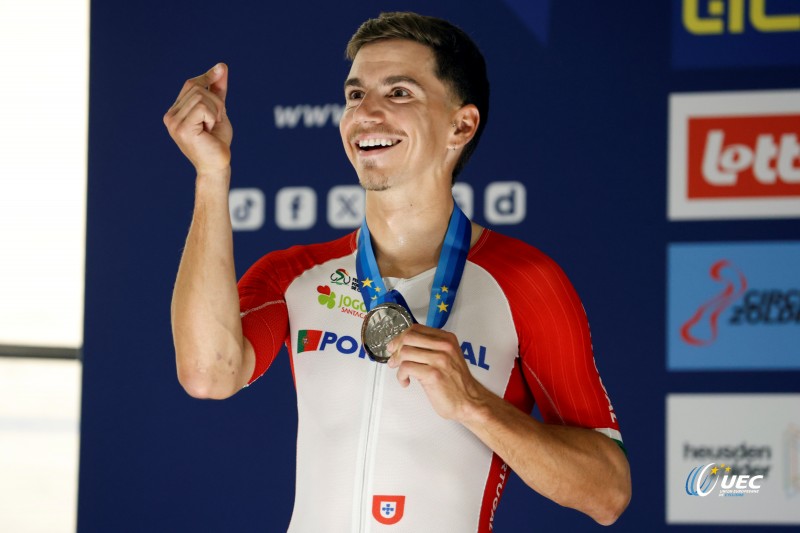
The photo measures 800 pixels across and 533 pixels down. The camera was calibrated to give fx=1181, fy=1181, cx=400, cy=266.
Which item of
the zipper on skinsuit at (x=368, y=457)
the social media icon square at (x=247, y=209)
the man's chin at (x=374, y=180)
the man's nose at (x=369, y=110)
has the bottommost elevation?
the zipper on skinsuit at (x=368, y=457)

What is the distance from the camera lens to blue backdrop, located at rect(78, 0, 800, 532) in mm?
3721

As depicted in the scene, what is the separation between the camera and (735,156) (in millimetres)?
3709

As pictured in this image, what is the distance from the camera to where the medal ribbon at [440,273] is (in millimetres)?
2273

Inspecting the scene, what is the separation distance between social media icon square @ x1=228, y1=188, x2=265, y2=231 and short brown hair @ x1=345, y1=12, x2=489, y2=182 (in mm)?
1497

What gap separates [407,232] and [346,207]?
5.08 feet

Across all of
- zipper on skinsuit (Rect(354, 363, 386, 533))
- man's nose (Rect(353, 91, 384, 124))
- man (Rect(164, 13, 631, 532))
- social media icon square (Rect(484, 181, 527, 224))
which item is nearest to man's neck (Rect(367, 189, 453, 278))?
man (Rect(164, 13, 631, 532))

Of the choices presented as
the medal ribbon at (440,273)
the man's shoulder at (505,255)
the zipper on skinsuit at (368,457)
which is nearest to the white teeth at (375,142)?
the medal ribbon at (440,273)

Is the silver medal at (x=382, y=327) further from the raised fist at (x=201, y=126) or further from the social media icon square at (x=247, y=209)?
the social media icon square at (x=247, y=209)

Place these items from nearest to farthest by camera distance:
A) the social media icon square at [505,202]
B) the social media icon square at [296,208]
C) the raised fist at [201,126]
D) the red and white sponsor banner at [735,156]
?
the raised fist at [201,126] < the red and white sponsor banner at [735,156] < the social media icon square at [505,202] < the social media icon square at [296,208]

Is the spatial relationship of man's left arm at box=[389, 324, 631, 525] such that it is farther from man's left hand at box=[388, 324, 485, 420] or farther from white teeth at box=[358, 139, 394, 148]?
white teeth at box=[358, 139, 394, 148]

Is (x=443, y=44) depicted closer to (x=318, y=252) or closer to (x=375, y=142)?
(x=375, y=142)

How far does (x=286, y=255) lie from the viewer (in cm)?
248

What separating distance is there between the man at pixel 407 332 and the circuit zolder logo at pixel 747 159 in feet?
4.71

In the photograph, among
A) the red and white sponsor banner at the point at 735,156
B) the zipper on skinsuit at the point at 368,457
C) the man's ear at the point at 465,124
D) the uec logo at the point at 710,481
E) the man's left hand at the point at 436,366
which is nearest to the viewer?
the man's left hand at the point at 436,366
